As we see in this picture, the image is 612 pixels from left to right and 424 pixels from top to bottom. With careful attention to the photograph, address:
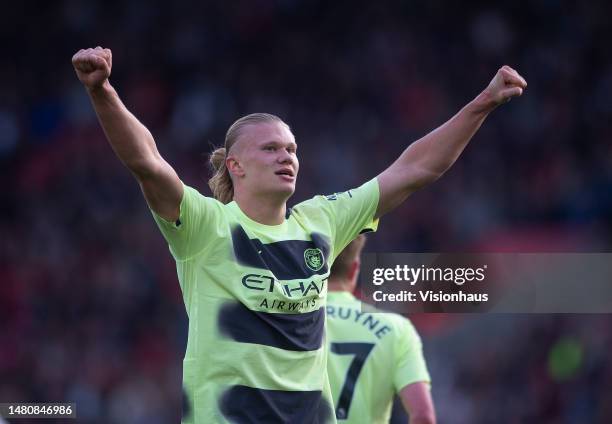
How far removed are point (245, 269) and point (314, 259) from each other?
302 millimetres

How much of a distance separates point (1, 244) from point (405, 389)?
7.53 metres

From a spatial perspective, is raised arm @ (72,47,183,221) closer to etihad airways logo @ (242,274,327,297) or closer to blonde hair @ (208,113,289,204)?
etihad airways logo @ (242,274,327,297)

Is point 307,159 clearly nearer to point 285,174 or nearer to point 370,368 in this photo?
point 370,368

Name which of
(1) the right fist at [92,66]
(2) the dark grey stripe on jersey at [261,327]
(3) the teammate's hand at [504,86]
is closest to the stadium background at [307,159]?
(3) the teammate's hand at [504,86]

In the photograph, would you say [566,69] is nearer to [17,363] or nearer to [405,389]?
[17,363]

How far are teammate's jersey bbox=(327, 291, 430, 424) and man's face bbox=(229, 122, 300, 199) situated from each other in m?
1.36

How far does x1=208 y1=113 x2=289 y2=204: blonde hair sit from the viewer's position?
398cm

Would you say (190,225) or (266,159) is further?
(266,159)

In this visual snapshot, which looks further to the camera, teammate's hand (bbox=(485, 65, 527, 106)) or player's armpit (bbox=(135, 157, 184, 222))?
teammate's hand (bbox=(485, 65, 527, 106))

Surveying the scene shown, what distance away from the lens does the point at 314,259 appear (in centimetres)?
381

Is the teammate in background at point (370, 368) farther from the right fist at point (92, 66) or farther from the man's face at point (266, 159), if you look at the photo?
the right fist at point (92, 66)
